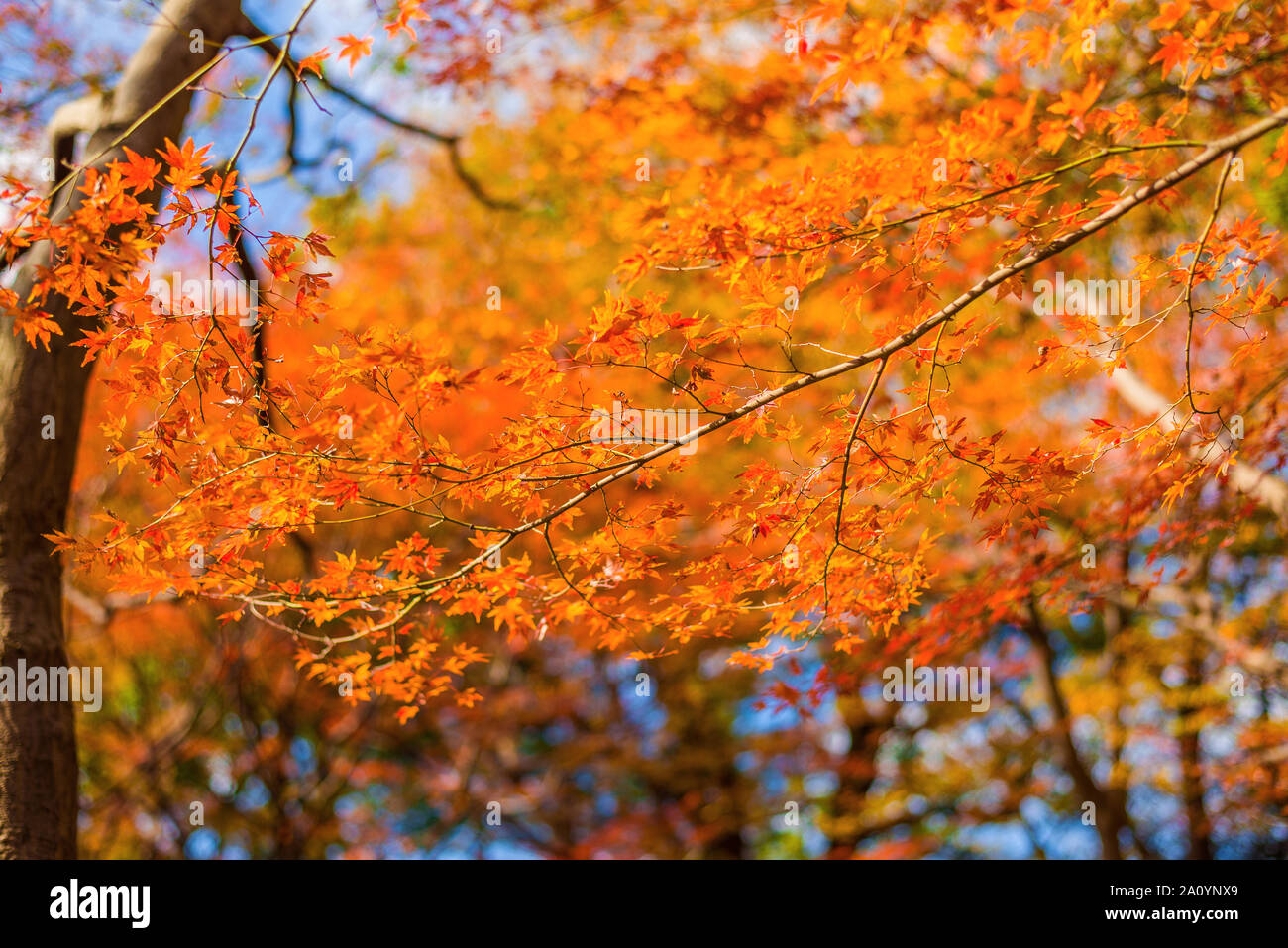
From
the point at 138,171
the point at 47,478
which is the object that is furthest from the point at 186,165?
the point at 47,478

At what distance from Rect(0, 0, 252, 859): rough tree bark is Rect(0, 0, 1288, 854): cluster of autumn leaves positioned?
17cm

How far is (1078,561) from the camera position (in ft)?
16.0

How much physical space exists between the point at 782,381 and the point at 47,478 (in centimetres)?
314

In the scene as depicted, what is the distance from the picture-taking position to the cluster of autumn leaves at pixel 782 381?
2.86 meters

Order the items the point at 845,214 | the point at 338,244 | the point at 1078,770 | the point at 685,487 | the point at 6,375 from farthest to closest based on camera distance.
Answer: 1. the point at 685,487
2. the point at 338,244
3. the point at 1078,770
4. the point at 6,375
5. the point at 845,214

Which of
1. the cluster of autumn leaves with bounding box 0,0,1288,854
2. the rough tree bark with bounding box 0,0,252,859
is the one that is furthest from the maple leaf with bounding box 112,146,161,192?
the rough tree bark with bounding box 0,0,252,859

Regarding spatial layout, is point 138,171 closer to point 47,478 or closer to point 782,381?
point 47,478

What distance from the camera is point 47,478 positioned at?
393cm

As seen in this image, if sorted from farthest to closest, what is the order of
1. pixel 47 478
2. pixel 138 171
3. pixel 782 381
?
pixel 47 478, pixel 782 381, pixel 138 171

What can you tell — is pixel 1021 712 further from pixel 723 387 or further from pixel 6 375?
pixel 6 375

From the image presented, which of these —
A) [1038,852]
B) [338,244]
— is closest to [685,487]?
[338,244]

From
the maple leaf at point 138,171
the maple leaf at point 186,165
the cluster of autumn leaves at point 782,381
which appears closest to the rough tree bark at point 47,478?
the cluster of autumn leaves at point 782,381

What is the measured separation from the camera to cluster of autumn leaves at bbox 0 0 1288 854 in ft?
9.39
